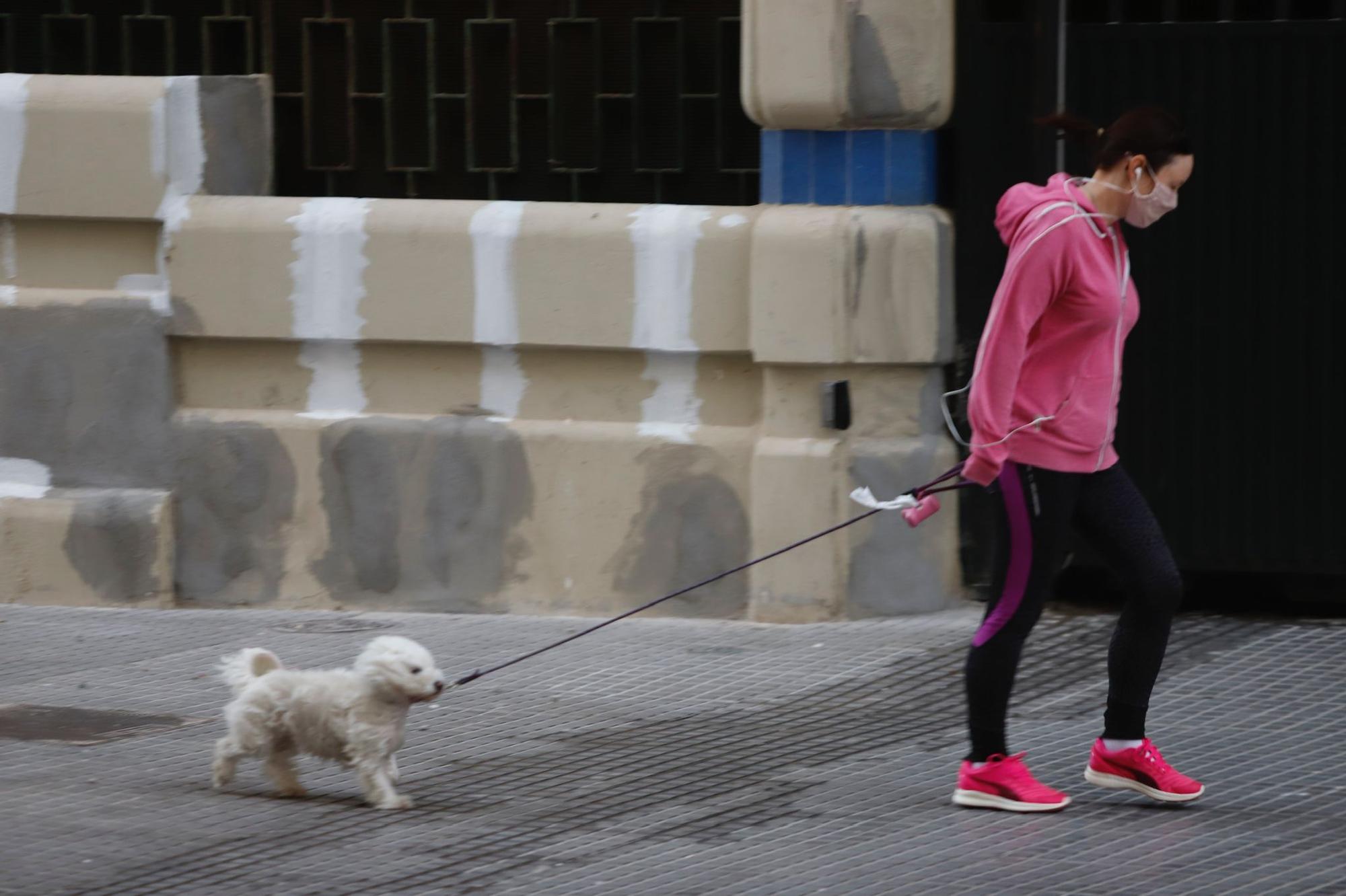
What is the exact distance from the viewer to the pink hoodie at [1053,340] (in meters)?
5.39

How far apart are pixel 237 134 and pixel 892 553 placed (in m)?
3.35

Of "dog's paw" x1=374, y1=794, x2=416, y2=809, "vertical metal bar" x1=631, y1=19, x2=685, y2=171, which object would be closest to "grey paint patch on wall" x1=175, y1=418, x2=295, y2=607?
"vertical metal bar" x1=631, y1=19, x2=685, y2=171

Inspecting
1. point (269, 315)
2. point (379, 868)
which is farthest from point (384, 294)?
point (379, 868)

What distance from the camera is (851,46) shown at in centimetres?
797

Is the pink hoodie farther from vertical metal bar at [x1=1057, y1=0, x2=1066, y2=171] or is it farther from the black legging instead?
vertical metal bar at [x1=1057, y1=0, x2=1066, y2=171]

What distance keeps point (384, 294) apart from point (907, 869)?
→ 4154 millimetres

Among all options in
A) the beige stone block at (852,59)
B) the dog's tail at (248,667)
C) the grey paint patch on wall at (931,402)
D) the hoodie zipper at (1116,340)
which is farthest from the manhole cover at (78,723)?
the beige stone block at (852,59)

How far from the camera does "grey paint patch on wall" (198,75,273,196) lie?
882cm

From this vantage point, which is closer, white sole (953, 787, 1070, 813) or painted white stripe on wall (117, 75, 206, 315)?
white sole (953, 787, 1070, 813)

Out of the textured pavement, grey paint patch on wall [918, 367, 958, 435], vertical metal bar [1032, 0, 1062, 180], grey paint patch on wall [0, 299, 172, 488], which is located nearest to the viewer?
the textured pavement

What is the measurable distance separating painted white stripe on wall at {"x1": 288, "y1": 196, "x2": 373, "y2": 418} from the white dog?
2.93 meters

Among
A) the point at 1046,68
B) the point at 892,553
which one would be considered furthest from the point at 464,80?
the point at 892,553

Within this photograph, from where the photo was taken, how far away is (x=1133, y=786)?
5.80m

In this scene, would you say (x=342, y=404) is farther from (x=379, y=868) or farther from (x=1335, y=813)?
(x=1335, y=813)
